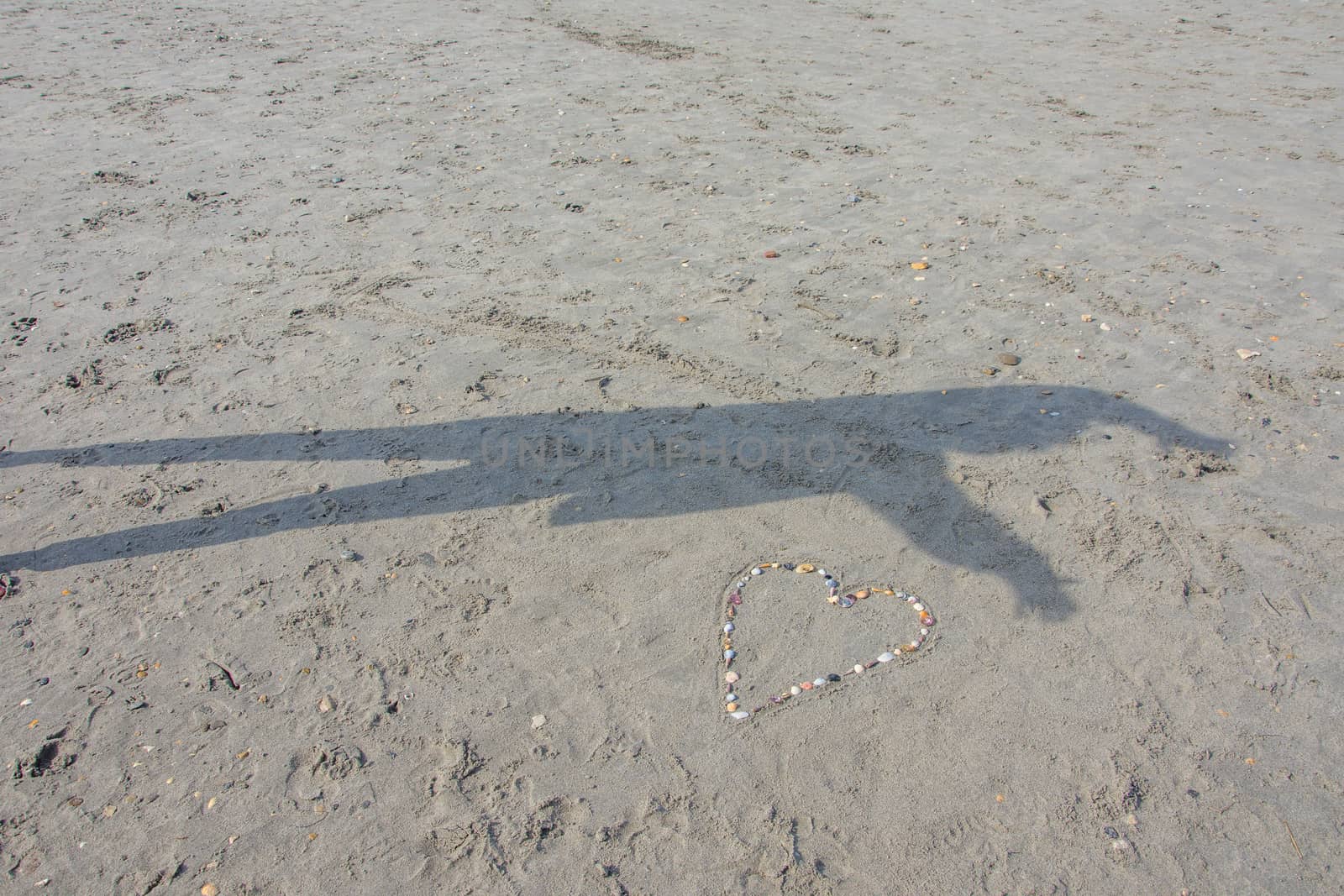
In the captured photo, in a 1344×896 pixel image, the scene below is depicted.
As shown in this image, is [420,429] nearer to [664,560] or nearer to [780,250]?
[664,560]

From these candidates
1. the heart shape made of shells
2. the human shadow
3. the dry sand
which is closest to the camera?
the dry sand

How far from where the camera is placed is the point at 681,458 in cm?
448

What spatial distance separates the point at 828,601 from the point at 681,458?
3.91ft

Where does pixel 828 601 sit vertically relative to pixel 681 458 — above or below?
above

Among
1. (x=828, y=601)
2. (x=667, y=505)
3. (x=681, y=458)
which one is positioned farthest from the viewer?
(x=681, y=458)

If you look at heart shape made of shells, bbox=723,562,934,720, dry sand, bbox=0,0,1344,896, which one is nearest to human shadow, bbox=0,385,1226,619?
dry sand, bbox=0,0,1344,896

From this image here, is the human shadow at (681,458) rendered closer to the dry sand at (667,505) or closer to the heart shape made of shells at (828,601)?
the dry sand at (667,505)

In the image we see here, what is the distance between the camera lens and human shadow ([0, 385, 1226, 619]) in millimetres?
4031

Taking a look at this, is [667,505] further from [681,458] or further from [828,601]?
[828,601]

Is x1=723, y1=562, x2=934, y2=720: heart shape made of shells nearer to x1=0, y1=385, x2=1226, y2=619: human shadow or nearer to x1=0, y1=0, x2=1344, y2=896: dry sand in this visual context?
x1=0, y1=0, x2=1344, y2=896: dry sand

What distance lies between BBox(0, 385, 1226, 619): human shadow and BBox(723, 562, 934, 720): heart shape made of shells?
38cm

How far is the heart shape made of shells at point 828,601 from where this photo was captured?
3270 mm

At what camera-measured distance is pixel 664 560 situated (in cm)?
388

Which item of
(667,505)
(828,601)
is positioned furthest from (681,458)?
(828,601)
